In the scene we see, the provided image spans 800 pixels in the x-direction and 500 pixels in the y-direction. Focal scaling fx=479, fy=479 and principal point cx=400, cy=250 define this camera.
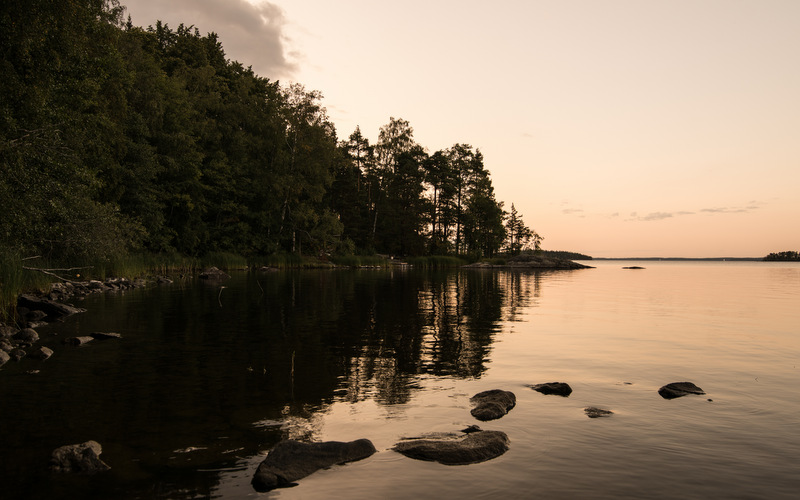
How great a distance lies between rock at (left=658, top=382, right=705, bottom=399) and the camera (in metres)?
9.55

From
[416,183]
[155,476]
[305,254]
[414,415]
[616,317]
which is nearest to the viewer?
[155,476]

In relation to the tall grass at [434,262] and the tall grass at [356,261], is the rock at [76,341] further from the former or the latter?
the tall grass at [434,262]

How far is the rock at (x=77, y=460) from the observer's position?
5.91m

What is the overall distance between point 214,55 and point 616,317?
7227 cm

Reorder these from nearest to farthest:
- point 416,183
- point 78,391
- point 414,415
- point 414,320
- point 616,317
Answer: point 414,415
point 78,391
point 414,320
point 616,317
point 416,183

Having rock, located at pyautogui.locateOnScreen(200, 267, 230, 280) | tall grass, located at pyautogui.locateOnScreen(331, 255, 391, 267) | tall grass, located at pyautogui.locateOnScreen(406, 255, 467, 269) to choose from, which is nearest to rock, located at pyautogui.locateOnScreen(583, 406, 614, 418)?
rock, located at pyautogui.locateOnScreen(200, 267, 230, 280)

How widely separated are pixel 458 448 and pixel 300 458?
6.92 feet

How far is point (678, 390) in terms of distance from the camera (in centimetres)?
970

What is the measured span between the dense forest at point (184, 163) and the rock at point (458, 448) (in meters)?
17.0

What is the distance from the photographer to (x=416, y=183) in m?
91.2

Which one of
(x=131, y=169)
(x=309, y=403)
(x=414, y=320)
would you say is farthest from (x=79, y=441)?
(x=131, y=169)

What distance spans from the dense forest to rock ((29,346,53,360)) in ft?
24.4

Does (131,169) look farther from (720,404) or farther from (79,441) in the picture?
(720,404)

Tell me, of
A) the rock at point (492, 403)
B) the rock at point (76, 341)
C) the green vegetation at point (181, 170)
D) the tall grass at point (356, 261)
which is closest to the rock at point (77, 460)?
the rock at point (492, 403)
